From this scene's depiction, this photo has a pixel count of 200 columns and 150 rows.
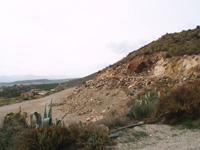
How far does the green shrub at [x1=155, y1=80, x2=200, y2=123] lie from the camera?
493cm

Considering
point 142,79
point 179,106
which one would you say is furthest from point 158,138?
point 142,79

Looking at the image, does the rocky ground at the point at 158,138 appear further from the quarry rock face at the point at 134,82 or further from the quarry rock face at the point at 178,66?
the quarry rock face at the point at 178,66

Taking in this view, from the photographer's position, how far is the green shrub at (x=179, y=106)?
4.93 meters

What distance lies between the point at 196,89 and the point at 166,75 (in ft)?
31.9

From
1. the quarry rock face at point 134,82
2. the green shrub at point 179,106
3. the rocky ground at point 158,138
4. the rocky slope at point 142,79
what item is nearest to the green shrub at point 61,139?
the rocky ground at point 158,138

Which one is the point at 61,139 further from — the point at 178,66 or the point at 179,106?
the point at 178,66

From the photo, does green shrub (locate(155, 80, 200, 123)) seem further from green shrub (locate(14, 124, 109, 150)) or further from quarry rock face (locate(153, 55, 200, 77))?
quarry rock face (locate(153, 55, 200, 77))

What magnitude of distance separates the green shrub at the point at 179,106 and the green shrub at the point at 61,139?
262 centimetres

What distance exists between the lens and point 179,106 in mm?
4922

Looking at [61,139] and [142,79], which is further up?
[142,79]

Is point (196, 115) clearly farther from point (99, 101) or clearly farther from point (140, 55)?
point (140, 55)

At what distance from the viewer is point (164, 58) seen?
16.3m

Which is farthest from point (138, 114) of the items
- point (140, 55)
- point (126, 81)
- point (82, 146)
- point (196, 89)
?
point (140, 55)

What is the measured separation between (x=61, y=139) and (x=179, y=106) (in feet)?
12.4
